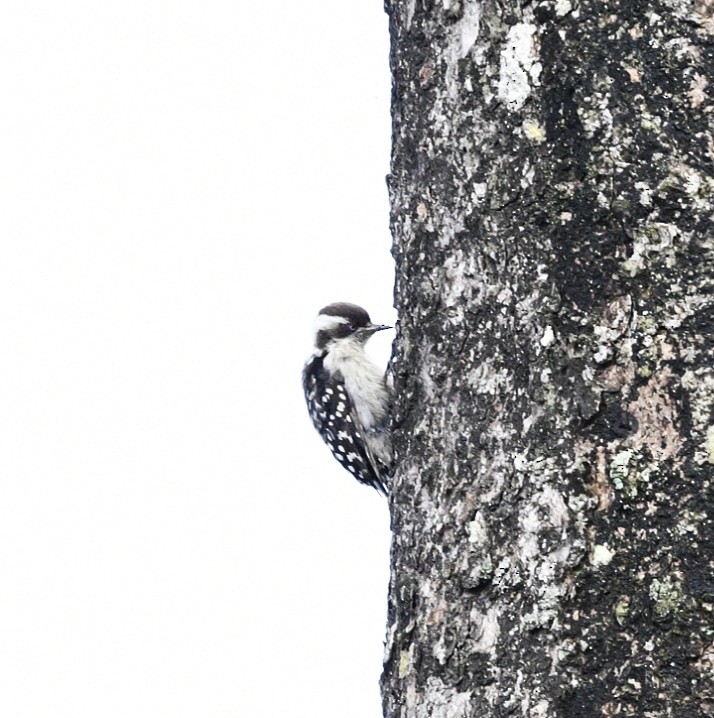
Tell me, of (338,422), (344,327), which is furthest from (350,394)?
(344,327)

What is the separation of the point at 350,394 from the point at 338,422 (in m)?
0.17

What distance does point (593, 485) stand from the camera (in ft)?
7.99

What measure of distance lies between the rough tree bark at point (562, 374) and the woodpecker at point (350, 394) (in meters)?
2.44

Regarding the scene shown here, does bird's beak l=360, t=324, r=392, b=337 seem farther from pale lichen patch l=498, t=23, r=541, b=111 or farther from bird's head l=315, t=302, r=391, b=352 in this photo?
pale lichen patch l=498, t=23, r=541, b=111

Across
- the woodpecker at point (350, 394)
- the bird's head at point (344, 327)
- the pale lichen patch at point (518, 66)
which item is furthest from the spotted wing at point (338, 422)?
the pale lichen patch at point (518, 66)

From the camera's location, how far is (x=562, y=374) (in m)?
2.53

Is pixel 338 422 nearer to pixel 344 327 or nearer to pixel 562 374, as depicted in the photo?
pixel 344 327

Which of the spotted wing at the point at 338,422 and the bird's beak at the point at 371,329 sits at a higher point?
the bird's beak at the point at 371,329

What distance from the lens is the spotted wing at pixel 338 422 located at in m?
5.45

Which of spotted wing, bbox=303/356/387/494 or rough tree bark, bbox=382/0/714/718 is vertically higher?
spotted wing, bbox=303/356/387/494

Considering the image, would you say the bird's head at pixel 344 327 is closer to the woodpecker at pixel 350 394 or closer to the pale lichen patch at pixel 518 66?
the woodpecker at pixel 350 394

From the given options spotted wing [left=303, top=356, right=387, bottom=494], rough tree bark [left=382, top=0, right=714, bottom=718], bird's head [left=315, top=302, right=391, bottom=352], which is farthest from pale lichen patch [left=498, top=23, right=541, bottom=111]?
bird's head [left=315, top=302, right=391, bottom=352]

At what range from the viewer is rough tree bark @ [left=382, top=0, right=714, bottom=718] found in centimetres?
235

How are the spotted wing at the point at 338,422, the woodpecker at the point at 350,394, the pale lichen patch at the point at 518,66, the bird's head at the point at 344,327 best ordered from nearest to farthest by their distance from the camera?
the pale lichen patch at the point at 518,66 → the woodpecker at the point at 350,394 → the spotted wing at the point at 338,422 → the bird's head at the point at 344,327
